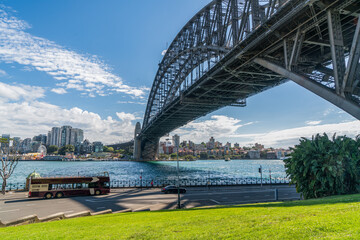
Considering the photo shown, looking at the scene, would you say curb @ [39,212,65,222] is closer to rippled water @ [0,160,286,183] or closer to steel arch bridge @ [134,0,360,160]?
steel arch bridge @ [134,0,360,160]

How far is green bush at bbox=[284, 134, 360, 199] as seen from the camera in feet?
56.3

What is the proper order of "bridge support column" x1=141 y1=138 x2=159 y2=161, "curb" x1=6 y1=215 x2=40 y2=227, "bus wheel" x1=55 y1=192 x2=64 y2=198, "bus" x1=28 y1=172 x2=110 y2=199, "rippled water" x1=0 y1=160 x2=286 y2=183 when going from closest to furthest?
1. "curb" x1=6 y1=215 x2=40 y2=227
2. "bus" x1=28 y1=172 x2=110 y2=199
3. "bus wheel" x1=55 y1=192 x2=64 y2=198
4. "rippled water" x1=0 y1=160 x2=286 y2=183
5. "bridge support column" x1=141 y1=138 x2=159 y2=161

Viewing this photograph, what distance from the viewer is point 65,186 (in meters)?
28.9

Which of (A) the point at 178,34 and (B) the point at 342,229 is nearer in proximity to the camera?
(B) the point at 342,229

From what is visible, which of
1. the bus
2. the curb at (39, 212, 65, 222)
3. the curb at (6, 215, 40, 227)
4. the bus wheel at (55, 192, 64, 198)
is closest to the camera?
the curb at (6, 215, 40, 227)

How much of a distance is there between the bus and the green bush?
2346 cm

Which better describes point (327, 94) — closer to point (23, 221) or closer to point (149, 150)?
point (23, 221)

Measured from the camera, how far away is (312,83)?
642 inches

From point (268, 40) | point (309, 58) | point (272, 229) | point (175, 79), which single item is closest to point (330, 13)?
point (268, 40)

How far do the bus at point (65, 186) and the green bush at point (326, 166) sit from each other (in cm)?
2346

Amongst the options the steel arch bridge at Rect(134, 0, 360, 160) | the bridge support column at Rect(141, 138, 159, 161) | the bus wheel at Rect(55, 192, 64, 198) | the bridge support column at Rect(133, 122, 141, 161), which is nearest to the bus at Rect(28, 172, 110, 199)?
the bus wheel at Rect(55, 192, 64, 198)

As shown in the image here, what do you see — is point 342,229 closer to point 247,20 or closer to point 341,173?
point 341,173

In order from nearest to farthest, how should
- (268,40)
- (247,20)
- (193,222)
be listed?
1. (193,222)
2. (268,40)
3. (247,20)

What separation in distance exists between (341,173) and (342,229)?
13.6 meters
